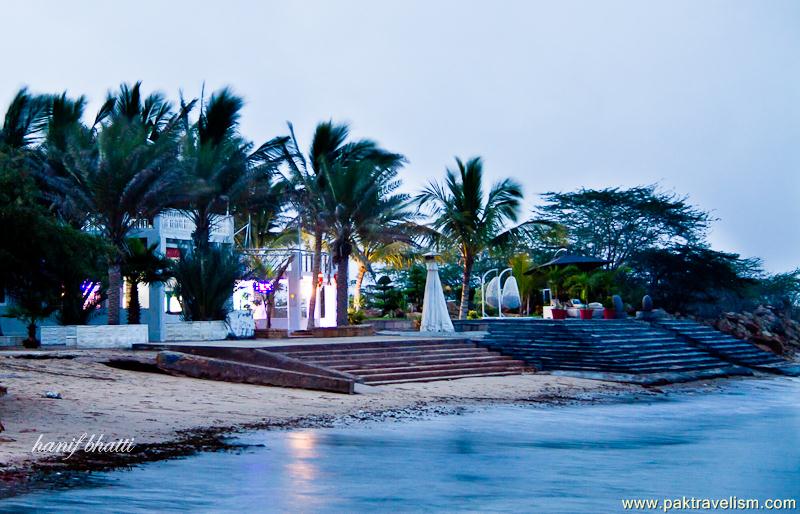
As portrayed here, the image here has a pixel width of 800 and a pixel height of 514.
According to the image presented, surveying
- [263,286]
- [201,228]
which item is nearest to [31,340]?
[201,228]

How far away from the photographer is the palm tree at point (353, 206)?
1182 inches

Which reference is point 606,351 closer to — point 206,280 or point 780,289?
point 206,280

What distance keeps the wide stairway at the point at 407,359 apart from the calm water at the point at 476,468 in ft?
13.0

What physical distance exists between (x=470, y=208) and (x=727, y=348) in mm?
10282

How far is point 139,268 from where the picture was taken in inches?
948

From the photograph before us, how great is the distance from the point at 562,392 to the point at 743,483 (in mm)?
8391

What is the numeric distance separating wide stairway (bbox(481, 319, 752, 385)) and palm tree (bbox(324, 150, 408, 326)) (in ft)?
19.8

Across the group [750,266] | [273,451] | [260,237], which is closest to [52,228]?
[273,451]

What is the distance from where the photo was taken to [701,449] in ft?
44.7

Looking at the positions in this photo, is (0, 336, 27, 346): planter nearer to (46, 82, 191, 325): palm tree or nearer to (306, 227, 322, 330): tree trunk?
(46, 82, 191, 325): palm tree

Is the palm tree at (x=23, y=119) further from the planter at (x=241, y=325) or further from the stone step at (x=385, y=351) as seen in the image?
the stone step at (x=385, y=351)

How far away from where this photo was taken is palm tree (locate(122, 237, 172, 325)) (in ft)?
78.6

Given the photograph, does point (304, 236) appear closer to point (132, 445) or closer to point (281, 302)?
point (281, 302)

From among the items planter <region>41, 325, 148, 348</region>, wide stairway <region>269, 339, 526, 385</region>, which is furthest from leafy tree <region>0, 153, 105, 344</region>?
planter <region>41, 325, 148, 348</region>
